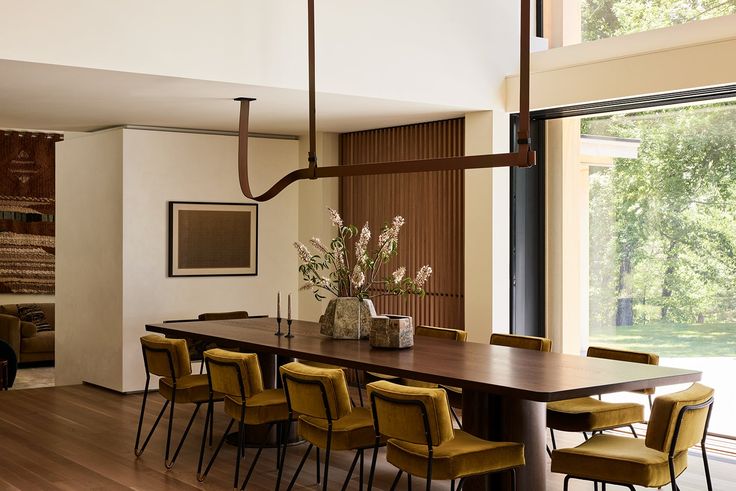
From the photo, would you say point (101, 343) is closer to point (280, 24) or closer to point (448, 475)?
point (280, 24)

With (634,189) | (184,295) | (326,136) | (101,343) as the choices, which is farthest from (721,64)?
(101,343)

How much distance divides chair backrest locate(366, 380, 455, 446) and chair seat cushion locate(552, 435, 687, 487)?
1.95 feet

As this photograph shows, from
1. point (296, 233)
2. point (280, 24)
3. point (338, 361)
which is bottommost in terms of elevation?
point (338, 361)

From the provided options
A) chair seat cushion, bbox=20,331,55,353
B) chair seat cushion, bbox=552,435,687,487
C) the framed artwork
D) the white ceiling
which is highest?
the white ceiling

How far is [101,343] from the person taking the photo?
946 centimetres

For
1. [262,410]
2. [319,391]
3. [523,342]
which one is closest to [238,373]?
[262,410]

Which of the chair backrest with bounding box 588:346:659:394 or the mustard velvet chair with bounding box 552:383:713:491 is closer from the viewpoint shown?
the mustard velvet chair with bounding box 552:383:713:491

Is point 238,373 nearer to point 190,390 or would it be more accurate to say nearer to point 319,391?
point 319,391

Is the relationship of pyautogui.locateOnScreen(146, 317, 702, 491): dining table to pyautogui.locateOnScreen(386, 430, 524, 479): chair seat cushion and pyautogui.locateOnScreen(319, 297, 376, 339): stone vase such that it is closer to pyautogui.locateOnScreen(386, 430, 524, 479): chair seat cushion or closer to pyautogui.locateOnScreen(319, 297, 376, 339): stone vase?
pyautogui.locateOnScreen(386, 430, 524, 479): chair seat cushion

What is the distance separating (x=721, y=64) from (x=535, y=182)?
212cm

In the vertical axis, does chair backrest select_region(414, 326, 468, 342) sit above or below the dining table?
above

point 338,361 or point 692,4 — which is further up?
point 692,4

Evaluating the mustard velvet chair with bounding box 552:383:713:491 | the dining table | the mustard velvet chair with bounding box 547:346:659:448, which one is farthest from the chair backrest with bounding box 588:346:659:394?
the mustard velvet chair with bounding box 552:383:713:491

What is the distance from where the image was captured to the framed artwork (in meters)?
9.41
